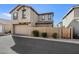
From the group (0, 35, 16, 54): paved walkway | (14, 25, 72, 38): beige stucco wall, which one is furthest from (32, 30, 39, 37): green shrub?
(0, 35, 16, 54): paved walkway

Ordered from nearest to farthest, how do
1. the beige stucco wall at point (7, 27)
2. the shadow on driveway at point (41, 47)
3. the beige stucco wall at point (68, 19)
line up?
1. the shadow on driveway at point (41, 47)
2. the beige stucco wall at point (68, 19)
3. the beige stucco wall at point (7, 27)

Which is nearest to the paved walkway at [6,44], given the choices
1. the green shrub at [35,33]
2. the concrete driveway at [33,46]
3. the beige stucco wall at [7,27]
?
the concrete driveway at [33,46]

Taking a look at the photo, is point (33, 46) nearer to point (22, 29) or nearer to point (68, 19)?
point (22, 29)

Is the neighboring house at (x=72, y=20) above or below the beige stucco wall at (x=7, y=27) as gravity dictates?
above

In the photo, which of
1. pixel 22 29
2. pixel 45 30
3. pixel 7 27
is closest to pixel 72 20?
pixel 45 30

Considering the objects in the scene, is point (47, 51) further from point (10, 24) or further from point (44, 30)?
point (10, 24)

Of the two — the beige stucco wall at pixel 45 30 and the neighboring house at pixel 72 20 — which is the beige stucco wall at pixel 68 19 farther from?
the beige stucco wall at pixel 45 30

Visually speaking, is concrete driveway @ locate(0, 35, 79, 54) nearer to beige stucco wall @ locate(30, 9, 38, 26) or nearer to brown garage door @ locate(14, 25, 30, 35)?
brown garage door @ locate(14, 25, 30, 35)
